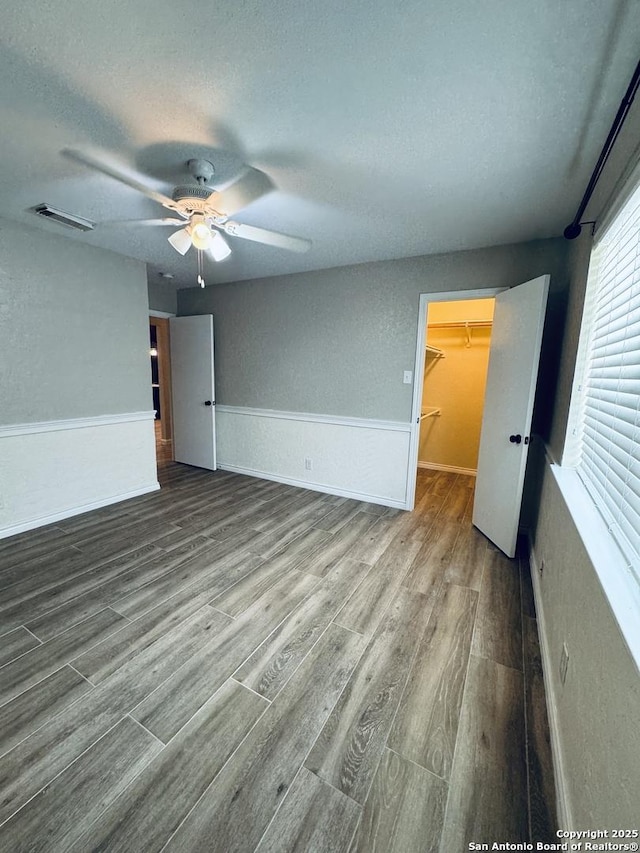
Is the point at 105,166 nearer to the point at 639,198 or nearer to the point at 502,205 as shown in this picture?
the point at 502,205

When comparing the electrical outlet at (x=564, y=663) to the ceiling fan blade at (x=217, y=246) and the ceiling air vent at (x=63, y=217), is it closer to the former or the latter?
the ceiling fan blade at (x=217, y=246)

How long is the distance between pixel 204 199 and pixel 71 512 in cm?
287

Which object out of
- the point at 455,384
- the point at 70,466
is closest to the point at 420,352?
the point at 455,384

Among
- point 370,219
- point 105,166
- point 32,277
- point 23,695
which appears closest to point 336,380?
point 370,219

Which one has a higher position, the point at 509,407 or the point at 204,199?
the point at 204,199

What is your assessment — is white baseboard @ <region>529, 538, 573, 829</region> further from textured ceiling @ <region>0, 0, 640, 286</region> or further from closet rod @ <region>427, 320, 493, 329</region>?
closet rod @ <region>427, 320, 493, 329</region>

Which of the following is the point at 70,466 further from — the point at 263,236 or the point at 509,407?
the point at 509,407

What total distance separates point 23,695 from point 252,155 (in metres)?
2.60

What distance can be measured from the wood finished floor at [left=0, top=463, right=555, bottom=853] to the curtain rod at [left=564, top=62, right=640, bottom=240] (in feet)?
7.35

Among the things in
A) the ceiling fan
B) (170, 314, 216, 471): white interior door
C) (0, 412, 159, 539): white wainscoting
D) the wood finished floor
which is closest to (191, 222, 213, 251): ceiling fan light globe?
the ceiling fan

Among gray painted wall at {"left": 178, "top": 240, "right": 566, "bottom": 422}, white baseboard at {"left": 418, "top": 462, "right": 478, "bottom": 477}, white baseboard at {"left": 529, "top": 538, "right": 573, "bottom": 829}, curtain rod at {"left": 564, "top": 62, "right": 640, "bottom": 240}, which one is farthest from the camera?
white baseboard at {"left": 418, "top": 462, "right": 478, "bottom": 477}

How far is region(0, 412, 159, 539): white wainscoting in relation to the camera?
2.66m

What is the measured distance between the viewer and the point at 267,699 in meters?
1.37

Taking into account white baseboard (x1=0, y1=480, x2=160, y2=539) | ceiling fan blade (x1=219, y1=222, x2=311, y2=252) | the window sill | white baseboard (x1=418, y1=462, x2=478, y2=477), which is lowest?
white baseboard (x1=0, y1=480, x2=160, y2=539)
